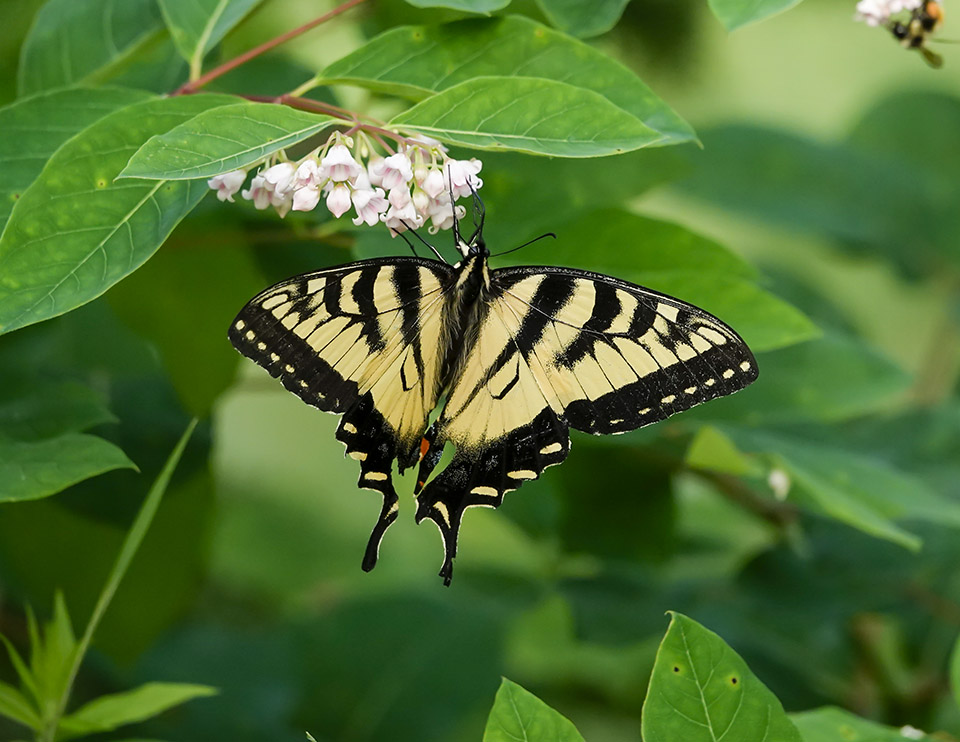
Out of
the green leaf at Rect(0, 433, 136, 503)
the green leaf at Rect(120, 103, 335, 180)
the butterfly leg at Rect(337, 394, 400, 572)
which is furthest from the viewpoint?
the butterfly leg at Rect(337, 394, 400, 572)

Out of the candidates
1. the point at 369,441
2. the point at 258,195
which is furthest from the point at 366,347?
the point at 258,195

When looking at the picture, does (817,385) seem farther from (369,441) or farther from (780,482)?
(369,441)

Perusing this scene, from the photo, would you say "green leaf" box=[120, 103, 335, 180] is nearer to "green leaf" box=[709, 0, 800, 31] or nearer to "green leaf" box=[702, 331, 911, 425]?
"green leaf" box=[709, 0, 800, 31]

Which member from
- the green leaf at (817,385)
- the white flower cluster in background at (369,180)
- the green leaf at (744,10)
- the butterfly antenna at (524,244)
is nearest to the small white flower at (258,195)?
the white flower cluster in background at (369,180)

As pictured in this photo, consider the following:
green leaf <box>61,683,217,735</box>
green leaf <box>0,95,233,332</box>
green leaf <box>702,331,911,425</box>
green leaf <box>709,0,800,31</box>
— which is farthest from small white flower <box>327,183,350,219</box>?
green leaf <box>702,331,911,425</box>

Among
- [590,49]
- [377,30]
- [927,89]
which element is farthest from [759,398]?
[927,89]

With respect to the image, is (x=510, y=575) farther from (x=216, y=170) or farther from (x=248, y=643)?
(x=216, y=170)

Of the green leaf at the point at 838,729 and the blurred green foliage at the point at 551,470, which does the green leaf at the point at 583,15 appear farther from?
the green leaf at the point at 838,729
